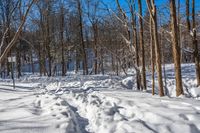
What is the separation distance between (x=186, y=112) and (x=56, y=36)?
33512mm

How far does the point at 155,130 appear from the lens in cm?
469

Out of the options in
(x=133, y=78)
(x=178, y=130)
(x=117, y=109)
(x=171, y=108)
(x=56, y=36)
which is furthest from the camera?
(x=56, y=36)

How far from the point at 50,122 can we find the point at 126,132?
166 centimetres

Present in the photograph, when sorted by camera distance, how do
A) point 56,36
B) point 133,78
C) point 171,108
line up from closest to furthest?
1. point 171,108
2. point 133,78
3. point 56,36

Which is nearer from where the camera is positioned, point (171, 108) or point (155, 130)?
point (155, 130)

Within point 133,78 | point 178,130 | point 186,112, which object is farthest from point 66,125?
point 133,78

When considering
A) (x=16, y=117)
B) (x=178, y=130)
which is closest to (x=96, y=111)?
(x=16, y=117)

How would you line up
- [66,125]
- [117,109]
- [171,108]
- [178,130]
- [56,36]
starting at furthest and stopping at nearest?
[56,36]
[117,109]
[171,108]
[66,125]
[178,130]

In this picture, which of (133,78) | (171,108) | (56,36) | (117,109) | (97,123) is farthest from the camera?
(56,36)

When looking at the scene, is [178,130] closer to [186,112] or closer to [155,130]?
[155,130]

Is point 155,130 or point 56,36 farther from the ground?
point 56,36

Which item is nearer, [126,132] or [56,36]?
[126,132]

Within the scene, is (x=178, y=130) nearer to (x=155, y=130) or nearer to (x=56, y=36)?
(x=155, y=130)

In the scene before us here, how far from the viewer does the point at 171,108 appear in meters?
5.88
